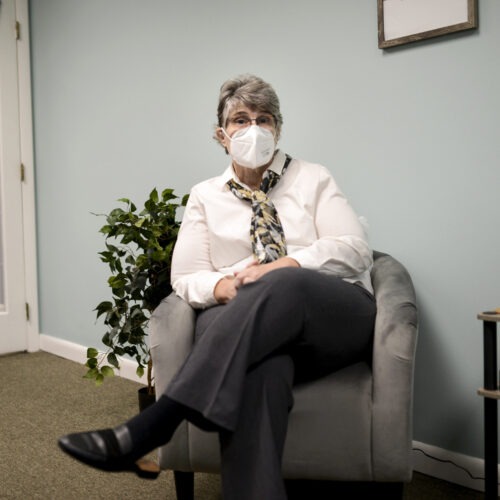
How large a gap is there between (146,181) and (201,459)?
1681mm

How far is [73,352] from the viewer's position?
10.6 ft

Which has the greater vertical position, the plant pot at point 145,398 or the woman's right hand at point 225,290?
the woman's right hand at point 225,290

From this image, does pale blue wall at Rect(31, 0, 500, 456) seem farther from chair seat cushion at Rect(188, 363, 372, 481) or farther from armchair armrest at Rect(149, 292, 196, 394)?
armchair armrest at Rect(149, 292, 196, 394)

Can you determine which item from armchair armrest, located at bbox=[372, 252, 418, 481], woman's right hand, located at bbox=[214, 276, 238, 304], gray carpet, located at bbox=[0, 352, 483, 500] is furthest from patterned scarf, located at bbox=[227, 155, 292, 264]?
gray carpet, located at bbox=[0, 352, 483, 500]

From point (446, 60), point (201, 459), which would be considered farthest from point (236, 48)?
point (201, 459)

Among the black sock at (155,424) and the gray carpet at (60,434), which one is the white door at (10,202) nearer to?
the gray carpet at (60,434)

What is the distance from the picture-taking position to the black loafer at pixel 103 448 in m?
1.05

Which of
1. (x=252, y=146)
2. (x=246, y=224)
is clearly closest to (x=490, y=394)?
(x=246, y=224)

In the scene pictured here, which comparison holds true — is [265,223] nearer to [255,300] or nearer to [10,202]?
[255,300]

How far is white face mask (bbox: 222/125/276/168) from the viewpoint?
1649 millimetres

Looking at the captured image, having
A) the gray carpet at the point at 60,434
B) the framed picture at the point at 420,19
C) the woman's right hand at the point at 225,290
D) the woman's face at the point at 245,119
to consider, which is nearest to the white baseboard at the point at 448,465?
the gray carpet at the point at 60,434

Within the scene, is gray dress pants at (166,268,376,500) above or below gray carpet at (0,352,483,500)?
above

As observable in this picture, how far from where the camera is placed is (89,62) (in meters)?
3.04

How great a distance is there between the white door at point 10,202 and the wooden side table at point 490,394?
2819mm
